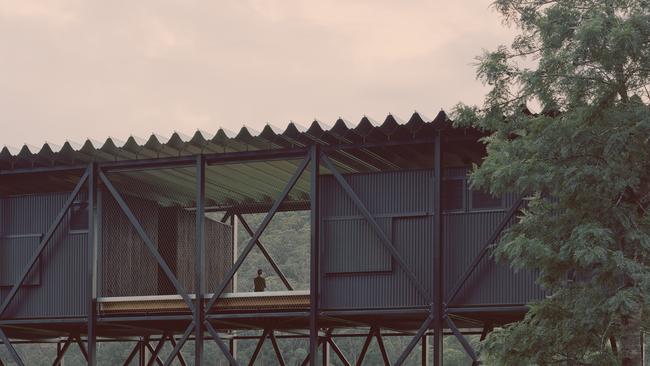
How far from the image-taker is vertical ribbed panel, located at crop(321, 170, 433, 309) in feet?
86.1

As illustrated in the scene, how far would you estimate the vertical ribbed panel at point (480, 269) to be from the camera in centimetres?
2533

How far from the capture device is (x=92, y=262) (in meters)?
29.1

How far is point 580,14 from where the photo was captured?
20.1 metres

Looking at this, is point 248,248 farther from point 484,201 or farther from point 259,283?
point 484,201

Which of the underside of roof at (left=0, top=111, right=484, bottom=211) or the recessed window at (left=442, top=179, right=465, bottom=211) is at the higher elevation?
the underside of roof at (left=0, top=111, right=484, bottom=211)

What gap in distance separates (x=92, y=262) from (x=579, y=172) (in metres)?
13.8

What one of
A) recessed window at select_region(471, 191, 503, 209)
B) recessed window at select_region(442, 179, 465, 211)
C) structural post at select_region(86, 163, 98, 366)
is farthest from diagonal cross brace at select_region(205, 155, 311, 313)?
recessed window at select_region(471, 191, 503, 209)

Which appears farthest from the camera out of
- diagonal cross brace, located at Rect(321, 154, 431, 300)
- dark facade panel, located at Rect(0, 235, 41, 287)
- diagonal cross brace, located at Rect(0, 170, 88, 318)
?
dark facade panel, located at Rect(0, 235, 41, 287)

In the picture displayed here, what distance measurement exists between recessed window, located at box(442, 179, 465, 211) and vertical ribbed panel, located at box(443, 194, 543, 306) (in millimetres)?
211

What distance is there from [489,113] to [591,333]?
3987 millimetres

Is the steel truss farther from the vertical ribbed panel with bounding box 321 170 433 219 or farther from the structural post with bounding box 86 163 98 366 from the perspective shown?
the vertical ribbed panel with bounding box 321 170 433 219

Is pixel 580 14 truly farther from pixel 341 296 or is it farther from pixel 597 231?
pixel 341 296

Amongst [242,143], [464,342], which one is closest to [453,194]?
[464,342]

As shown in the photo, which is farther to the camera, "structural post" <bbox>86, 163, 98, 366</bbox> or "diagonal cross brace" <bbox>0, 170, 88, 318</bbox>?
"diagonal cross brace" <bbox>0, 170, 88, 318</bbox>
